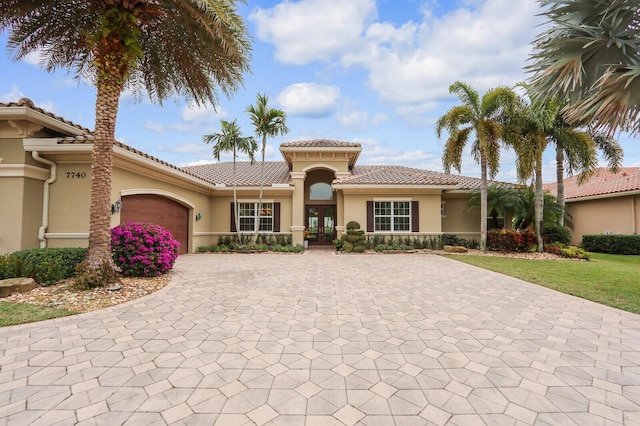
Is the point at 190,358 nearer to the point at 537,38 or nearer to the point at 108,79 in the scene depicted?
the point at 108,79

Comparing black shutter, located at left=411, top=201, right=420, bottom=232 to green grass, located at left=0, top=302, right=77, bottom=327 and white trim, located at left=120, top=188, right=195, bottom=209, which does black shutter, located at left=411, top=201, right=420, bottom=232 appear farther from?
green grass, located at left=0, top=302, right=77, bottom=327

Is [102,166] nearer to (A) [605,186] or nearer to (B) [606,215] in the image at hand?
(B) [606,215]

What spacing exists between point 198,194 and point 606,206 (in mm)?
A: 24855

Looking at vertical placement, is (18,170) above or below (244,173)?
below

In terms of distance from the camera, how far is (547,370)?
10.6ft

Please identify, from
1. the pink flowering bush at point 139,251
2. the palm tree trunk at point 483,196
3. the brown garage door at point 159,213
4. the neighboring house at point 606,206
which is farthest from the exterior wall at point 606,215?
the brown garage door at point 159,213

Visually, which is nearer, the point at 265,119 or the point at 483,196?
the point at 265,119

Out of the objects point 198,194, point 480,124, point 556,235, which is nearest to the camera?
point 480,124

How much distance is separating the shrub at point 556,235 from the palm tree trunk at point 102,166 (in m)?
19.2

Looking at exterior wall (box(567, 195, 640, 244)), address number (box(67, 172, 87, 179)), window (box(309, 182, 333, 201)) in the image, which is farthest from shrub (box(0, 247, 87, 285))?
exterior wall (box(567, 195, 640, 244))

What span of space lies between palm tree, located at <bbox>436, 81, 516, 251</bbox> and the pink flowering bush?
1382cm

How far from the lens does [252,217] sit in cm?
1712

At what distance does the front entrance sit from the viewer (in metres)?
19.3

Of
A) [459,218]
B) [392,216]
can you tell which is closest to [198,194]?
[392,216]
